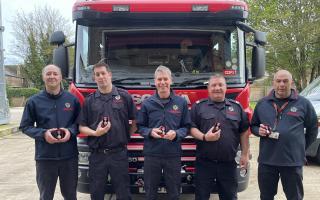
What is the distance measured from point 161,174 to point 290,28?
17194mm

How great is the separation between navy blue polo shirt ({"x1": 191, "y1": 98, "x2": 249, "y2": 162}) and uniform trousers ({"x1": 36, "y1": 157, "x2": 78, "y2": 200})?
1401 mm

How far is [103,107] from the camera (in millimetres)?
4590

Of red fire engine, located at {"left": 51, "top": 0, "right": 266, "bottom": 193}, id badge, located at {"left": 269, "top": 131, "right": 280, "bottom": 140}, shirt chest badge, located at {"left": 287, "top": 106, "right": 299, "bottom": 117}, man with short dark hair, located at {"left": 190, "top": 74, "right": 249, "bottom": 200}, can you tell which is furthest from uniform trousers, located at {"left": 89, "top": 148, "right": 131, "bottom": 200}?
shirt chest badge, located at {"left": 287, "top": 106, "right": 299, "bottom": 117}

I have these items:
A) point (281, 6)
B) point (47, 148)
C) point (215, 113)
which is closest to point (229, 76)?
point (215, 113)

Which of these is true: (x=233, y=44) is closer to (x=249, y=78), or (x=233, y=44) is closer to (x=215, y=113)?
(x=249, y=78)

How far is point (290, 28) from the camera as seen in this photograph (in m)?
20.2

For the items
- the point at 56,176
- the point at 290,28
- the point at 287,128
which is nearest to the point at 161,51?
the point at 287,128

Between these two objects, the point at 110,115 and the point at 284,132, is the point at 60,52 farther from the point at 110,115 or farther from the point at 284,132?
the point at 284,132

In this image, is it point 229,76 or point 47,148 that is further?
point 229,76

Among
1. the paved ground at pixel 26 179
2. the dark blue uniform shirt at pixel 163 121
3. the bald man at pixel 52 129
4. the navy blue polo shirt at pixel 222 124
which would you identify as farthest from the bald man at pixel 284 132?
the bald man at pixel 52 129

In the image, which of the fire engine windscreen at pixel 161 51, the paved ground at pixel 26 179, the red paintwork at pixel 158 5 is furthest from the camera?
the paved ground at pixel 26 179

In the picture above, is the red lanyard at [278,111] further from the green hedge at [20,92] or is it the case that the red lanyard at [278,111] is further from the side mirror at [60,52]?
the green hedge at [20,92]

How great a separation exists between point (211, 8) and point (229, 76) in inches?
33.4

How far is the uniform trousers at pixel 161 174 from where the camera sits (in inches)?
181
